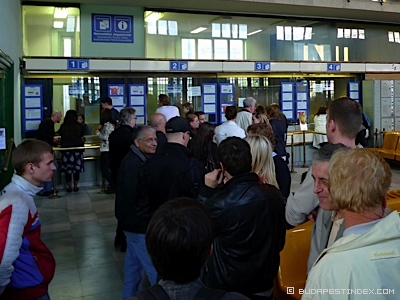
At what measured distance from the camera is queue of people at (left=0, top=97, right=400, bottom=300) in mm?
1310

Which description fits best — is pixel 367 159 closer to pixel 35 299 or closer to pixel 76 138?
pixel 35 299

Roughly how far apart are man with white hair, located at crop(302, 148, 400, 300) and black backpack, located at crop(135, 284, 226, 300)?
34 cm

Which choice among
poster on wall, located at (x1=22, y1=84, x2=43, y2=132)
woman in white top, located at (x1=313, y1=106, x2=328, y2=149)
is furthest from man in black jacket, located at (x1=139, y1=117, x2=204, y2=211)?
woman in white top, located at (x1=313, y1=106, x2=328, y2=149)

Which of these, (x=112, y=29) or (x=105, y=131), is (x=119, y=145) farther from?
(x=112, y=29)

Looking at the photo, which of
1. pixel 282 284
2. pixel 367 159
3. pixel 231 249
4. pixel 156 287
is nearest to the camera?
pixel 156 287

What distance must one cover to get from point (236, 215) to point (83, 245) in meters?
3.87

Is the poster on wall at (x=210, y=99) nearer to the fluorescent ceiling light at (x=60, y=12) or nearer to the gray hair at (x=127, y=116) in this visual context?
the fluorescent ceiling light at (x=60, y=12)

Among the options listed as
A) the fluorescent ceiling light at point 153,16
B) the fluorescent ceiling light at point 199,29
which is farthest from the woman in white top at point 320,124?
the fluorescent ceiling light at point 153,16

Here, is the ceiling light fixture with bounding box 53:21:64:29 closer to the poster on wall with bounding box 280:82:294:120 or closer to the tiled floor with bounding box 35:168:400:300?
the tiled floor with bounding box 35:168:400:300

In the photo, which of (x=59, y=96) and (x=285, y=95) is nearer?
(x=59, y=96)

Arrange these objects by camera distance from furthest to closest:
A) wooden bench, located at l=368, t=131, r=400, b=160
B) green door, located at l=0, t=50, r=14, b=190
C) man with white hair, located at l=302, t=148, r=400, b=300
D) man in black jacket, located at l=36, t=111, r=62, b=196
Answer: wooden bench, located at l=368, t=131, r=400, b=160 < man in black jacket, located at l=36, t=111, r=62, b=196 < green door, located at l=0, t=50, r=14, b=190 < man with white hair, located at l=302, t=148, r=400, b=300

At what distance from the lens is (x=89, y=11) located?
10.0 meters

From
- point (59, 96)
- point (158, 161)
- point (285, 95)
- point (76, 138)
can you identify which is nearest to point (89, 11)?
point (59, 96)

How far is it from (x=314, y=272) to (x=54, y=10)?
9730 millimetres
